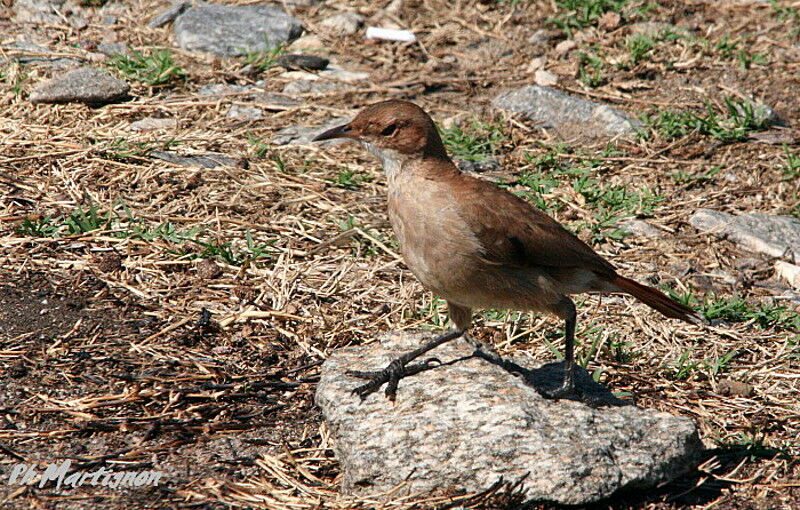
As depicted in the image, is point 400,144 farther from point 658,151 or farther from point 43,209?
point 658,151

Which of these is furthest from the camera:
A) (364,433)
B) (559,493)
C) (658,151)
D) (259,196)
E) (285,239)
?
(658,151)

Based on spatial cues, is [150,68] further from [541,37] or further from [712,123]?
[712,123]

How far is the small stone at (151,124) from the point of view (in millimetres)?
6849

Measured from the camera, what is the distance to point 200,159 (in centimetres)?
654

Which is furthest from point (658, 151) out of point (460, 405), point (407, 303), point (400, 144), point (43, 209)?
point (43, 209)

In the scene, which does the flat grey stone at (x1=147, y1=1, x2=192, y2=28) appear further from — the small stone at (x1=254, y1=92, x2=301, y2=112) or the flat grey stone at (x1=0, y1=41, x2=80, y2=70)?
the small stone at (x1=254, y1=92, x2=301, y2=112)

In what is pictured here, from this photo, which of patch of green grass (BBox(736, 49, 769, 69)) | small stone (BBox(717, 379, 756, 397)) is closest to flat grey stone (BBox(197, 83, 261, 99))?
patch of green grass (BBox(736, 49, 769, 69))

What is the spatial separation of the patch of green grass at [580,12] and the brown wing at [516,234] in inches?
181

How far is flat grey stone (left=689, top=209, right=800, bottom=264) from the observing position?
6148 millimetres

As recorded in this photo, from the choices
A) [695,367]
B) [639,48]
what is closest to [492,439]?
[695,367]

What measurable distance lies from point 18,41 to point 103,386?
4.43 m

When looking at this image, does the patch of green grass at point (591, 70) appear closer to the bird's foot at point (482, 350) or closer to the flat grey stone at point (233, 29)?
the flat grey stone at point (233, 29)

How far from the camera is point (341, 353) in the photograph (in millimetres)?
4746

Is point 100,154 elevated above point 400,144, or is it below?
below
